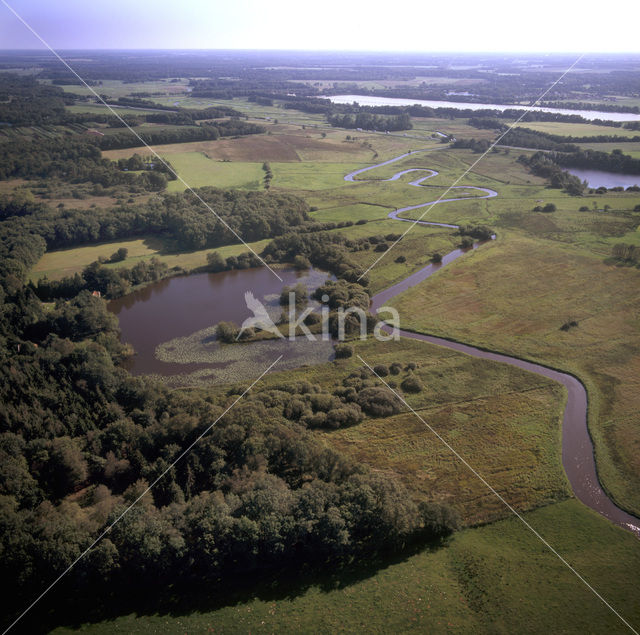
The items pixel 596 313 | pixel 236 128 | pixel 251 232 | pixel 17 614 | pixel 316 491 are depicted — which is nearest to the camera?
pixel 17 614

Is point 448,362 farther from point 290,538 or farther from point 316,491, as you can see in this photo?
point 290,538

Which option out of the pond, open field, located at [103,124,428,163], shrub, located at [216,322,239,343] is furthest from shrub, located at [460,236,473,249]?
open field, located at [103,124,428,163]

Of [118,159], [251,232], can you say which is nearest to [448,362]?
[251,232]

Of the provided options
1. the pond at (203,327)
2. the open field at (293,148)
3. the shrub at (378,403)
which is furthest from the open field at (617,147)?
the shrub at (378,403)

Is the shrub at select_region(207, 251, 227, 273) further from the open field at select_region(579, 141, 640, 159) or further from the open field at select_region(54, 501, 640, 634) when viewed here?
the open field at select_region(579, 141, 640, 159)

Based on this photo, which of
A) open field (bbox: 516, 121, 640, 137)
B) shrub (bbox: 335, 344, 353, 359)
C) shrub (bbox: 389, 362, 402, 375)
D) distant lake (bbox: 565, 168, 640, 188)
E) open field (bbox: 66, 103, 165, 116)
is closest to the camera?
shrub (bbox: 389, 362, 402, 375)

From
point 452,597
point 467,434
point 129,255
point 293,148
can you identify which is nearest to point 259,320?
point 467,434

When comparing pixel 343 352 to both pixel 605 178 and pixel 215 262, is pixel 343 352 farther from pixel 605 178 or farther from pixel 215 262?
pixel 605 178
